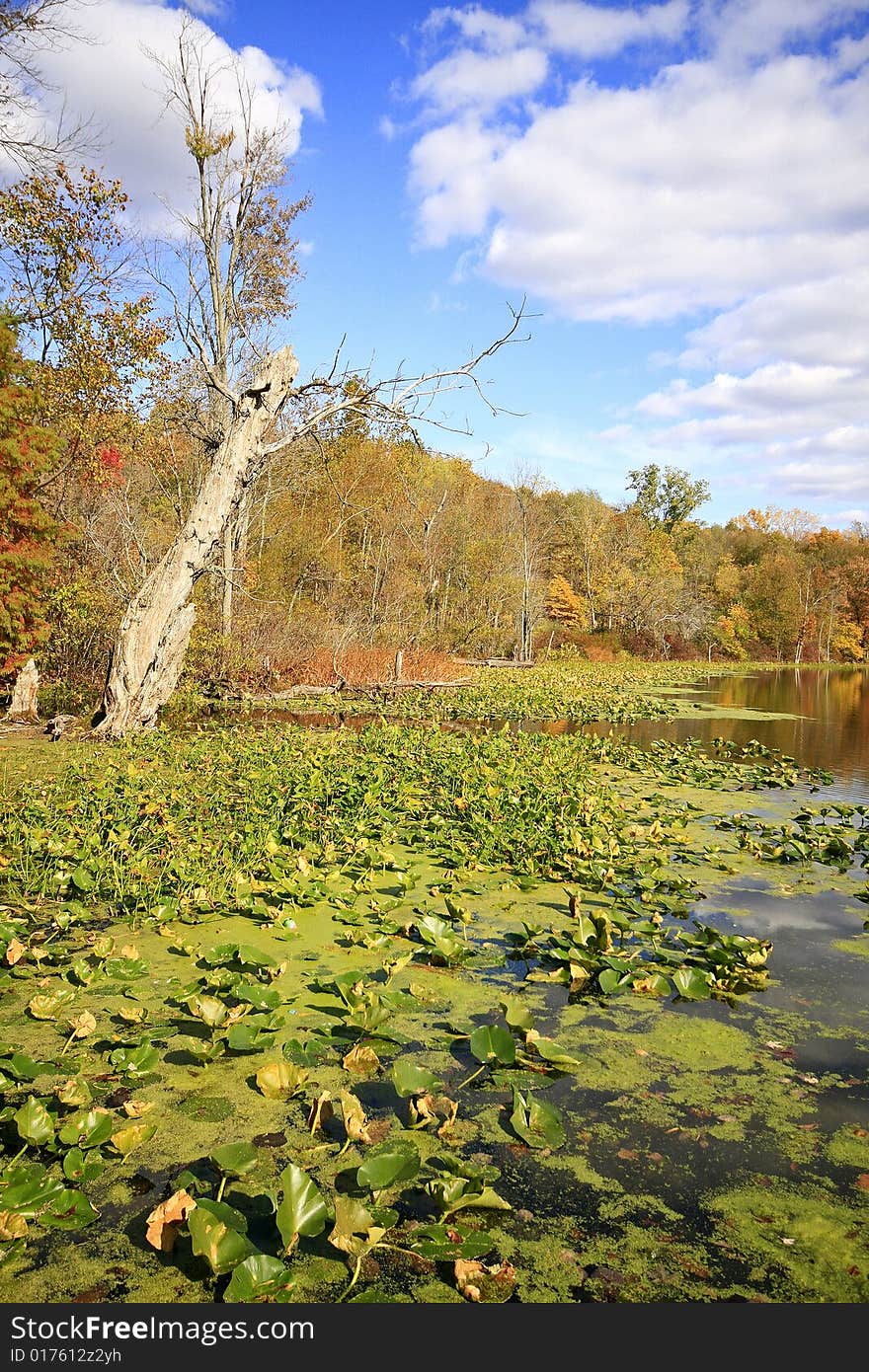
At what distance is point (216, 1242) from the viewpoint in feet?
6.44

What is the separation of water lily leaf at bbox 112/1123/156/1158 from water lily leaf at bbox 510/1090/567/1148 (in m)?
1.19

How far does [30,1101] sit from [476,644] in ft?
92.3

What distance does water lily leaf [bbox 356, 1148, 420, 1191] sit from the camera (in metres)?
2.26

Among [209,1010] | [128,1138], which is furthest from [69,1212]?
[209,1010]

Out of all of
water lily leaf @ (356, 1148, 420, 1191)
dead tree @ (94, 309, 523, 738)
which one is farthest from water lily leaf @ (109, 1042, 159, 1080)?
dead tree @ (94, 309, 523, 738)

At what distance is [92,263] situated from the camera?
11188mm

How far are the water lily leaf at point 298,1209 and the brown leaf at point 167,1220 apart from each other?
0.79 ft

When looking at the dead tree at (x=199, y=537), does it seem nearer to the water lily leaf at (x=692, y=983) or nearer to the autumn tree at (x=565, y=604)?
the water lily leaf at (x=692, y=983)

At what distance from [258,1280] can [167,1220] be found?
337mm

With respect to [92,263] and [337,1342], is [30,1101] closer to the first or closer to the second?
[337,1342]

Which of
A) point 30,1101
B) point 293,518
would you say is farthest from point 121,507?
point 30,1101

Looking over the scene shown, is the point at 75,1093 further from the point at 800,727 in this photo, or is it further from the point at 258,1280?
the point at 800,727

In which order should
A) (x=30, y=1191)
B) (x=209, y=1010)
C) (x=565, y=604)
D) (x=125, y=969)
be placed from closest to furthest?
(x=30, y=1191)
(x=209, y=1010)
(x=125, y=969)
(x=565, y=604)

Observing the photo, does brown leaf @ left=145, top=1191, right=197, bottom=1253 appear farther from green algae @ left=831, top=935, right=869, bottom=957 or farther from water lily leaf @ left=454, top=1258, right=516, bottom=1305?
green algae @ left=831, top=935, right=869, bottom=957
